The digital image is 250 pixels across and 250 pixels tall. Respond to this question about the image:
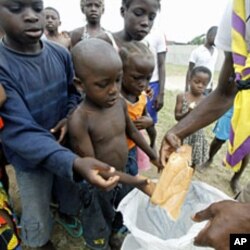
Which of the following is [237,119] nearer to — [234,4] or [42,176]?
[234,4]

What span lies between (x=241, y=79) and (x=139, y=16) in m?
1.23

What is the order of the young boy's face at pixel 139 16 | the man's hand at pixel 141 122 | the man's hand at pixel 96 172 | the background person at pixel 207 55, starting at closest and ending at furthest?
the man's hand at pixel 96 172
the man's hand at pixel 141 122
the young boy's face at pixel 139 16
the background person at pixel 207 55

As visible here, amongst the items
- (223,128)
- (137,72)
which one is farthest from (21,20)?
(223,128)

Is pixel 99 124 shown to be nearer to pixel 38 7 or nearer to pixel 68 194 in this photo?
pixel 68 194

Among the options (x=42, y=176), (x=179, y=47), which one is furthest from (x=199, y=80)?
(x=179, y=47)

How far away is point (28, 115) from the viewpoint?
150 cm

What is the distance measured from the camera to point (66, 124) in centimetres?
163

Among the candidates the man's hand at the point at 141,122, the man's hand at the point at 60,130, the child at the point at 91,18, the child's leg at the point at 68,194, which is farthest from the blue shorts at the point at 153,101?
the man's hand at the point at 60,130

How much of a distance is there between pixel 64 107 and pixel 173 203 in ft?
2.56

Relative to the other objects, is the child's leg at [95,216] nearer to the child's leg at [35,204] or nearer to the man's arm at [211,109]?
the child's leg at [35,204]

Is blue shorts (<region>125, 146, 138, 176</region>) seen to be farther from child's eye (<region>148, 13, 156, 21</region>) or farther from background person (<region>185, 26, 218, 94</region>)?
background person (<region>185, 26, 218, 94</region>)

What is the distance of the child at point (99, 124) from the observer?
1561mm

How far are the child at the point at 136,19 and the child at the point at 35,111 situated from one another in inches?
28.5

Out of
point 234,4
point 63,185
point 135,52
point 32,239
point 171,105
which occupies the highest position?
point 234,4
